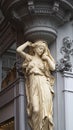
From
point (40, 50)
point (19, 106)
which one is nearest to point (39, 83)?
point (40, 50)

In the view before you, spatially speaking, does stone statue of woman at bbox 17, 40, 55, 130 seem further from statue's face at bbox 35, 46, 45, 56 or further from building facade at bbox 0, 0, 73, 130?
building facade at bbox 0, 0, 73, 130

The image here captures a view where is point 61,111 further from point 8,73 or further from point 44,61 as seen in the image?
point 8,73

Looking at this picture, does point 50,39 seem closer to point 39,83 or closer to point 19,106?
point 39,83

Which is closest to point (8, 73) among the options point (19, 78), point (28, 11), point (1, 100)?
point (1, 100)

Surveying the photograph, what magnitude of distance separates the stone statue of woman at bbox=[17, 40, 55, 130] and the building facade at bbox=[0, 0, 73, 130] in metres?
0.17

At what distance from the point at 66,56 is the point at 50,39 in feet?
1.46

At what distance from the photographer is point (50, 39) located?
30.5 ft

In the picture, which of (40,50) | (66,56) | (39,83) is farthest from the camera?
(66,56)

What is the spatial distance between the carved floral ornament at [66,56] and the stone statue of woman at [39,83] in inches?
6.6

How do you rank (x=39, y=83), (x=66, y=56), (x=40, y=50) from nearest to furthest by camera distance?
(x=39, y=83) < (x=40, y=50) < (x=66, y=56)

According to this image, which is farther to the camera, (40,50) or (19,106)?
(19,106)

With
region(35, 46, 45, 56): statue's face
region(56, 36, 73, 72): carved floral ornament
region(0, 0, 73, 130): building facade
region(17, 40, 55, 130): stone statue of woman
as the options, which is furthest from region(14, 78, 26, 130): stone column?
region(56, 36, 73, 72): carved floral ornament

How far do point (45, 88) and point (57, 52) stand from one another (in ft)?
2.69

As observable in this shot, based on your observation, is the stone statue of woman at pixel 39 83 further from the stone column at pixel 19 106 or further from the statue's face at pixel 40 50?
the stone column at pixel 19 106
